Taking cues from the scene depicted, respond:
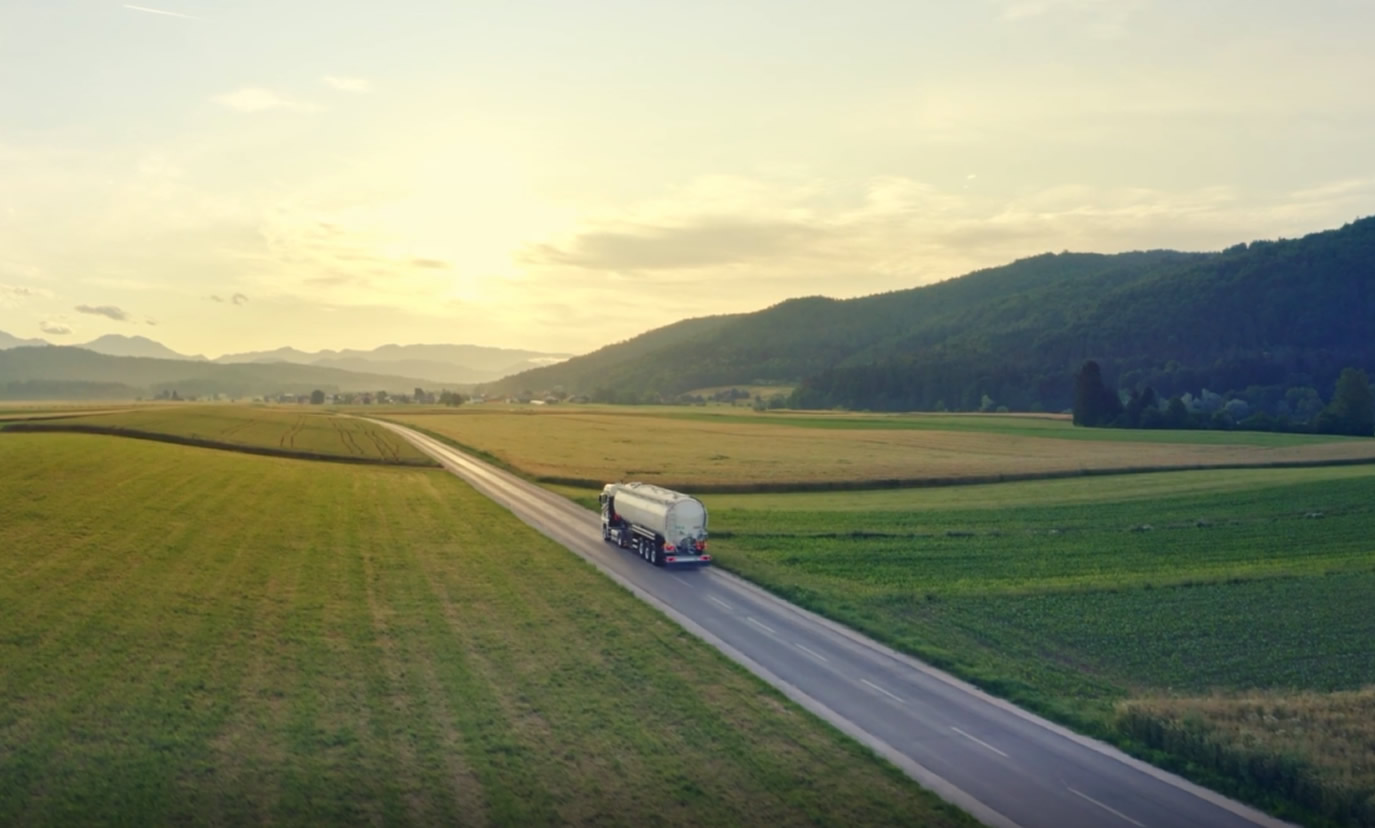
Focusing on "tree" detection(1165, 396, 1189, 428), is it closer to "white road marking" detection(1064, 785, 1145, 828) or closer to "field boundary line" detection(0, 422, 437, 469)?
"field boundary line" detection(0, 422, 437, 469)

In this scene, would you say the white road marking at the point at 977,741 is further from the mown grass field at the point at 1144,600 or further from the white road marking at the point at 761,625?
the white road marking at the point at 761,625

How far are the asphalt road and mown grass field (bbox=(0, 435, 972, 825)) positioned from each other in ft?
3.82

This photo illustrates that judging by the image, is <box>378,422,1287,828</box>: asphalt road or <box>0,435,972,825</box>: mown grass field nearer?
<box>0,435,972,825</box>: mown grass field

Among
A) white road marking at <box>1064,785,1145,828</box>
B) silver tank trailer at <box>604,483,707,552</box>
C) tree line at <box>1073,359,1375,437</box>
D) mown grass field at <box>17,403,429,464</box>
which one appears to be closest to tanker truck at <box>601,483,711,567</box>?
silver tank trailer at <box>604,483,707,552</box>

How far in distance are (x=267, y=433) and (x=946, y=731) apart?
9427cm

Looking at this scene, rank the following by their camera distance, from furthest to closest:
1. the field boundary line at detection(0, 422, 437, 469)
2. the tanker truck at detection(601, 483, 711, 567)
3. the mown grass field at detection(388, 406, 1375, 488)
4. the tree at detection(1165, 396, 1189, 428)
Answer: the tree at detection(1165, 396, 1189, 428), the field boundary line at detection(0, 422, 437, 469), the mown grass field at detection(388, 406, 1375, 488), the tanker truck at detection(601, 483, 711, 567)

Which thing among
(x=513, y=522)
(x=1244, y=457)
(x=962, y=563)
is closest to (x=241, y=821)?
(x=962, y=563)

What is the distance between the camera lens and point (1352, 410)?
117625 millimetres

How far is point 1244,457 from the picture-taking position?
284ft

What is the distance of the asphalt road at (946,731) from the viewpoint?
18938 millimetres

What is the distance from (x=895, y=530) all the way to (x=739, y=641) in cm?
2282

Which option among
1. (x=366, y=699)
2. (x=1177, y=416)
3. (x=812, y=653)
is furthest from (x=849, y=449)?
(x=366, y=699)

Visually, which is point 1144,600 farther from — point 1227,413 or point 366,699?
point 1227,413

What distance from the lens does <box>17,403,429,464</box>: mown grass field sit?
89.3 metres
